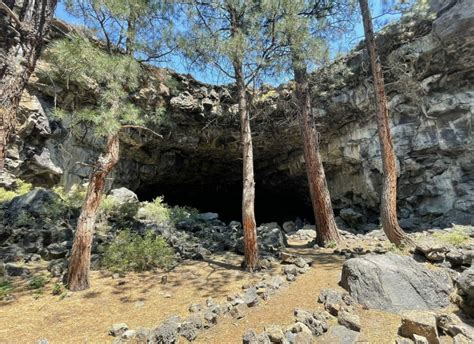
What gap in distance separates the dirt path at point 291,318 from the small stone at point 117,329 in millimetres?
877

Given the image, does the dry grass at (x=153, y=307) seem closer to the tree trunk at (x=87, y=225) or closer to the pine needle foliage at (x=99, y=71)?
the tree trunk at (x=87, y=225)

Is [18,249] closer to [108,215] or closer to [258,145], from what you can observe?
[108,215]

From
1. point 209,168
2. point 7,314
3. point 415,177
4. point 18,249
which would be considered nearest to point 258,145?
point 209,168

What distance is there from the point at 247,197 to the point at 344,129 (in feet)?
30.3

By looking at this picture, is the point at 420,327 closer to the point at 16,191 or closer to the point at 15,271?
the point at 15,271

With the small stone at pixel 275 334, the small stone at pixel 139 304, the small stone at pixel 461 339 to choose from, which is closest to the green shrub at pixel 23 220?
the small stone at pixel 139 304

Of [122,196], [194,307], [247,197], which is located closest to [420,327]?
[194,307]

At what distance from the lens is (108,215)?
8.29 m

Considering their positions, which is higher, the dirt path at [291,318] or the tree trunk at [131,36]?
the tree trunk at [131,36]

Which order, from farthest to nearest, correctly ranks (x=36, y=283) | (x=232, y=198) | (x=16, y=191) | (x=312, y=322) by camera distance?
(x=232, y=198) < (x=16, y=191) < (x=36, y=283) < (x=312, y=322)

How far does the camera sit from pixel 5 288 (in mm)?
4359

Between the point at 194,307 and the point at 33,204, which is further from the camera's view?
the point at 33,204

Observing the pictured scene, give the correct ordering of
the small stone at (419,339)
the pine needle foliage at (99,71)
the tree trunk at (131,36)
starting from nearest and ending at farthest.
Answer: the small stone at (419,339) < the pine needle foliage at (99,71) < the tree trunk at (131,36)

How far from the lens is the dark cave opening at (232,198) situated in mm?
18500
